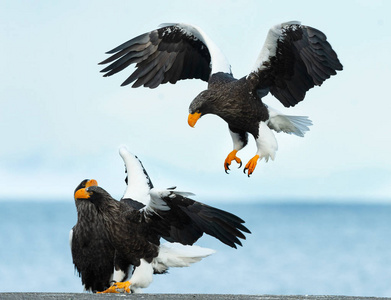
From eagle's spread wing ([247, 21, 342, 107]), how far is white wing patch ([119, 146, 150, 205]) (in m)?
1.44

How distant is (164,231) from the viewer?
21.8 ft

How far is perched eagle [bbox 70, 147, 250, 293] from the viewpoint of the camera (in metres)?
6.29

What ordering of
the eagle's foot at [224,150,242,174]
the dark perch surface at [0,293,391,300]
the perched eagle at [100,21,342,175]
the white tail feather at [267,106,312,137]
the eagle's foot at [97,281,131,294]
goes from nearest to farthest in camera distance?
1. the dark perch surface at [0,293,391,300]
2. the eagle's foot at [97,281,131,294]
3. the perched eagle at [100,21,342,175]
4. the eagle's foot at [224,150,242,174]
5. the white tail feather at [267,106,312,137]

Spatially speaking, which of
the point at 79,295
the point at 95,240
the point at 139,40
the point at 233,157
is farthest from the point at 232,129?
the point at 79,295

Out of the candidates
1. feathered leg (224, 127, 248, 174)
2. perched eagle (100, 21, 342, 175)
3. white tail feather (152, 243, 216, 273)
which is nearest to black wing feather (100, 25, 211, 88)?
perched eagle (100, 21, 342, 175)

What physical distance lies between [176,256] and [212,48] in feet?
8.76

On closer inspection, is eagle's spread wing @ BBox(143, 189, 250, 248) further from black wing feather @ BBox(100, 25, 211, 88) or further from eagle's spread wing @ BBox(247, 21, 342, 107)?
black wing feather @ BBox(100, 25, 211, 88)

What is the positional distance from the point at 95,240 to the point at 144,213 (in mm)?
636

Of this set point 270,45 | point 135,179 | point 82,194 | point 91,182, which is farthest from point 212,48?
point 82,194

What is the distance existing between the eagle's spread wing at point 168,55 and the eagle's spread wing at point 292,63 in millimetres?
858

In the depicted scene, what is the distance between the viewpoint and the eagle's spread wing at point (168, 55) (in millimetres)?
8742

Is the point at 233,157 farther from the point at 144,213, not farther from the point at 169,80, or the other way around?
the point at 144,213

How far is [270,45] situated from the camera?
782cm

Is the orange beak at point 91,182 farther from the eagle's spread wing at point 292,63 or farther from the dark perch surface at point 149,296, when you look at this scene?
the eagle's spread wing at point 292,63
